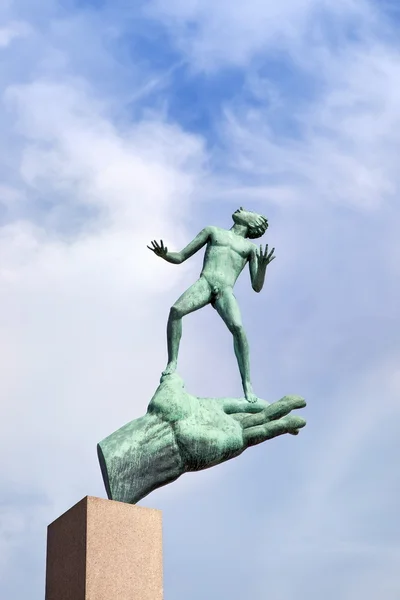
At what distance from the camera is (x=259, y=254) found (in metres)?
11.1

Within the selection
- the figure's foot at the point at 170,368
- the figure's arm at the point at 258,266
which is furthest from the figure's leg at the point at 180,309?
the figure's arm at the point at 258,266

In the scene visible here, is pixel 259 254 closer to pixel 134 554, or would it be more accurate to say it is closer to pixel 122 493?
pixel 122 493

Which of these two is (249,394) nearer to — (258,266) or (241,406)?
(241,406)

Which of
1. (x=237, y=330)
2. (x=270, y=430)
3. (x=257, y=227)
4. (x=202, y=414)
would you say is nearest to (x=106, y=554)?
(x=202, y=414)

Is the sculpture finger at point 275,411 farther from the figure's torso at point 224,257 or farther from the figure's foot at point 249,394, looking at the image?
the figure's torso at point 224,257

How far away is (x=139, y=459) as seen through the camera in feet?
29.9

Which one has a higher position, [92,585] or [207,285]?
[207,285]

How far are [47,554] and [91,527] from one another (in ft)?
2.87

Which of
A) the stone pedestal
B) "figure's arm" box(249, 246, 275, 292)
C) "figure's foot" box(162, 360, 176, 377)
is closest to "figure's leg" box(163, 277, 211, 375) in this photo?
"figure's foot" box(162, 360, 176, 377)

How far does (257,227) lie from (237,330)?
4.97 feet

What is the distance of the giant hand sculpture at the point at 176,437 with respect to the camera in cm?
906

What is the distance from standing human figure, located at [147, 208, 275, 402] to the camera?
10.4m

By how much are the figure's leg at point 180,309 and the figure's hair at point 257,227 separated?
3.31 ft

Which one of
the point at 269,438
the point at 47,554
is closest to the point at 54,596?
the point at 47,554
